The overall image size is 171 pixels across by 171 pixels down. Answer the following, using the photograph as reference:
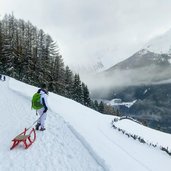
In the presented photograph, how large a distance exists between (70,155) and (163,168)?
13.2 ft

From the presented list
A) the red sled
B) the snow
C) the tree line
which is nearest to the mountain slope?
the snow

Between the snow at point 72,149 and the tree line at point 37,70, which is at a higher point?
the tree line at point 37,70

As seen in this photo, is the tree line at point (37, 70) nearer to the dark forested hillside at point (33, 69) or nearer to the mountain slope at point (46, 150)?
the dark forested hillside at point (33, 69)

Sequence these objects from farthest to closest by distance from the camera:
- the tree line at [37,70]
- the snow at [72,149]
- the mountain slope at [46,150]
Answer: the tree line at [37,70] < the snow at [72,149] < the mountain slope at [46,150]

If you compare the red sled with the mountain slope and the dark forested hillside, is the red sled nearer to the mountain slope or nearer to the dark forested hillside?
the mountain slope

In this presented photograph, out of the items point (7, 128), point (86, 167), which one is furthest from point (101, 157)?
point (7, 128)

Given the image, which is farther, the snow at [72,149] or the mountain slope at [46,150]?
the snow at [72,149]

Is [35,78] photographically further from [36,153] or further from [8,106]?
[36,153]

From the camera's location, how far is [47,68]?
75500mm

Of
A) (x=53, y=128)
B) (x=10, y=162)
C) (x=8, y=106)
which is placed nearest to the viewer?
(x=10, y=162)

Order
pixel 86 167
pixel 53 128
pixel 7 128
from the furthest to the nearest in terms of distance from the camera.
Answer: pixel 53 128 → pixel 7 128 → pixel 86 167

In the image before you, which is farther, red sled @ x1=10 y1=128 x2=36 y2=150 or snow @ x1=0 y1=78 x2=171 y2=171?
red sled @ x1=10 y1=128 x2=36 y2=150

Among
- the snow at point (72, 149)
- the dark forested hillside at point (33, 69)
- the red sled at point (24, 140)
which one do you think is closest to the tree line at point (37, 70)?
the dark forested hillside at point (33, 69)

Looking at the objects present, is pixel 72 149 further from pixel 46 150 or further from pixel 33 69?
pixel 33 69
